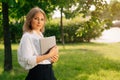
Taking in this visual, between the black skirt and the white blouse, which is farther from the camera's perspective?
the black skirt

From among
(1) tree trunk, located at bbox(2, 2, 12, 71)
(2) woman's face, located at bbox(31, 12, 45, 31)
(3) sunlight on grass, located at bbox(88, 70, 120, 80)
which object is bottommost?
(3) sunlight on grass, located at bbox(88, 70, 120, 80)

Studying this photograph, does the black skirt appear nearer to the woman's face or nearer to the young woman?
the young woman

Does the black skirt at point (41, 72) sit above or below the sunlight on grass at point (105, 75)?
above

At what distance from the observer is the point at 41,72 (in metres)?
4.13

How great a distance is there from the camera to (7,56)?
11266 millimetres

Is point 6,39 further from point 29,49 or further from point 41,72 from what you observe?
point 29,49

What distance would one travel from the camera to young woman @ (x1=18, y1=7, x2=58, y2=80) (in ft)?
13.0

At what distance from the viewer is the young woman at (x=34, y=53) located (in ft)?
13.0

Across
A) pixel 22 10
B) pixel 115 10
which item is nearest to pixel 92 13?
pixel 115 10

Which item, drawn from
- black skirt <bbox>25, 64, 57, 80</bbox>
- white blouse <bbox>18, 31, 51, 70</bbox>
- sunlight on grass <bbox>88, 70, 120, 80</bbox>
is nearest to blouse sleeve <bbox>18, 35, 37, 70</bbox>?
white blouse <bbox>18, 31, 51, 70</bbox>

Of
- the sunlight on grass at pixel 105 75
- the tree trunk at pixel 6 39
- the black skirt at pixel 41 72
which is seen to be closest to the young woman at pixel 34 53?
the black skirt at pixel 41 72

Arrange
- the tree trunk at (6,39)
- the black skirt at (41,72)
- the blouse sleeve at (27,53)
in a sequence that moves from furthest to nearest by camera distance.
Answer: the tree trunk at (6,39) < the black skirt at (41,72) < the blouse sleeve at (27,53)

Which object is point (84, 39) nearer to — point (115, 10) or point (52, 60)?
point (115, 10)

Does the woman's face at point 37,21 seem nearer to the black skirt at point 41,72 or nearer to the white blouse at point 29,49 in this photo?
the white blouse at point 29,49
